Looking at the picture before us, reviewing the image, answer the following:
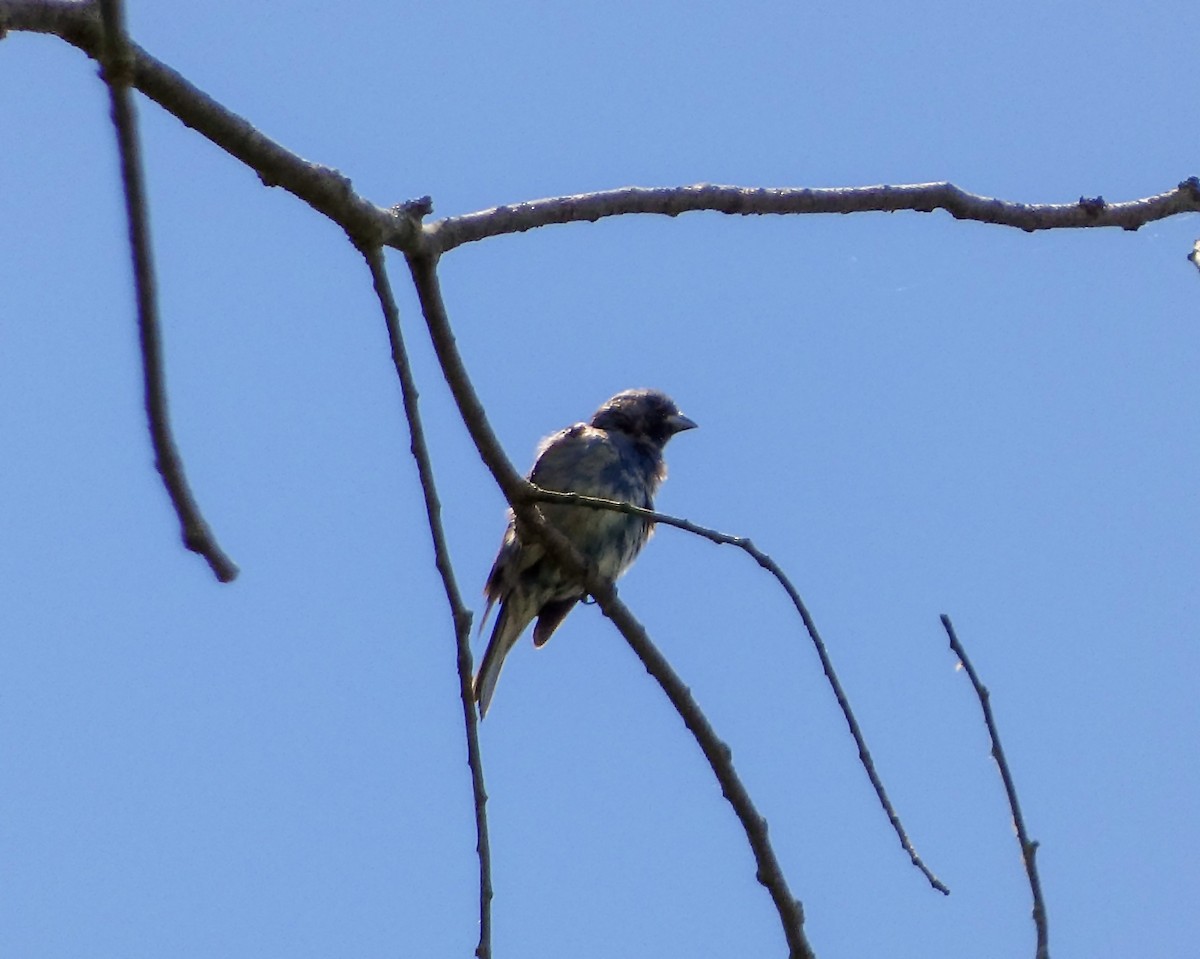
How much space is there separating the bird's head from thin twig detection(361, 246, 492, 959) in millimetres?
5837

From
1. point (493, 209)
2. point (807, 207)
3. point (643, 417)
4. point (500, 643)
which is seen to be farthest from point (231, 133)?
point (643, 417)

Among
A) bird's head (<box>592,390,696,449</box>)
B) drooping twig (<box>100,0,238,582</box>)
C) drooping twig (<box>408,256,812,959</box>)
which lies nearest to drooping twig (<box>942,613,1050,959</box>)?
drooping twig (<box>408,256,812,959</box>)

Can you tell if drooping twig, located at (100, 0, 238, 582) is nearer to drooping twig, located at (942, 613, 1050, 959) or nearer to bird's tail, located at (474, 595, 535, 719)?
drooping twig, located at (942, 613, 1050, 959)

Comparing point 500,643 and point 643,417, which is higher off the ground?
point 643,417

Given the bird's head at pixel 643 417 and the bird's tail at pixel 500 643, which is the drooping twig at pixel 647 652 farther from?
the bird's head at pixel 643 417

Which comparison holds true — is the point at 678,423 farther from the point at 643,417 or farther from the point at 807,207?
the point at 807,207

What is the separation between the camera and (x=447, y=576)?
333 cm

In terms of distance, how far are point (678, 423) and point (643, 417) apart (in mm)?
239

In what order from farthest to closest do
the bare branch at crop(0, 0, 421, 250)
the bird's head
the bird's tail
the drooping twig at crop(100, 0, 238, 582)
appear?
the bird's head, the bird's tail, the bare branch at crop(0, 0, 421, 250), the drooping twig at crop(100, 0, 238, 582)

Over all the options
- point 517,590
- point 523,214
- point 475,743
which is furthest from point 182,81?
point 517,590

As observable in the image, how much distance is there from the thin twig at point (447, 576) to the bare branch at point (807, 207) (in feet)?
1.64

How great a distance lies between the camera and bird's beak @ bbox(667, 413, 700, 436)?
375 inches

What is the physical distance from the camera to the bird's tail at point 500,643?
27.9ft

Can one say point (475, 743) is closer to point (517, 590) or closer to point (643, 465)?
point (517, 590)
